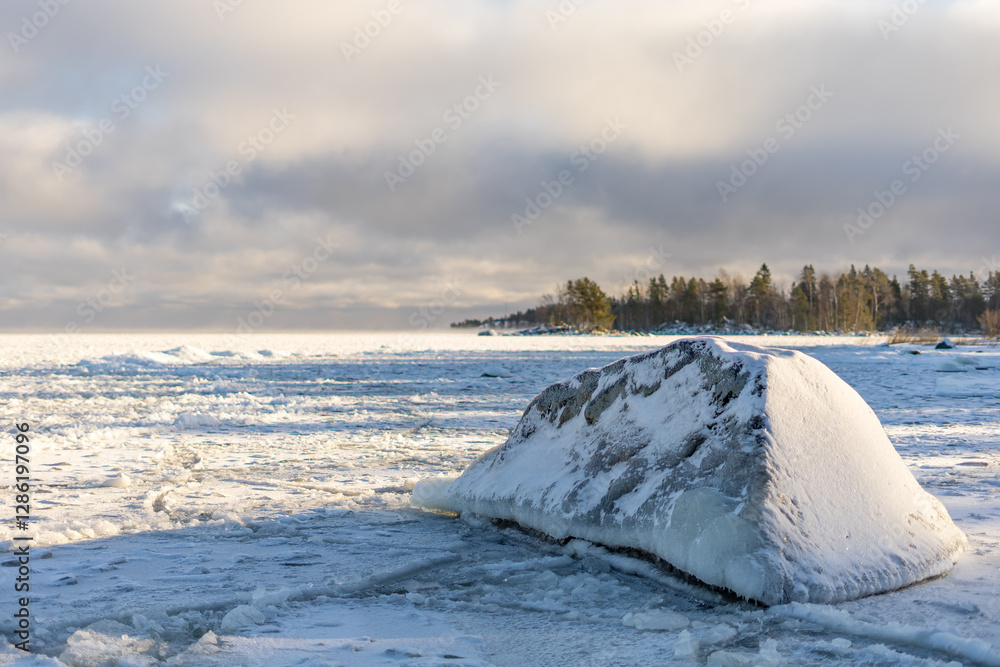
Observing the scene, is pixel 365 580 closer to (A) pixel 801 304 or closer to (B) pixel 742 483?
(B) pixel 742 483

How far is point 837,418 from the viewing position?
3127 mm

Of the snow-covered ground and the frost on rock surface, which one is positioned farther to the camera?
the frost on rock surface

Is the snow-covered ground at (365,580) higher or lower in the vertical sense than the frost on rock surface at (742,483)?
lower

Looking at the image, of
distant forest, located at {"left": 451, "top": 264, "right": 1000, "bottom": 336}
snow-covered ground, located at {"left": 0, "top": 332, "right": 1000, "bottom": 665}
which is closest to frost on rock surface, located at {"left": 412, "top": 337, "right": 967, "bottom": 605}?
snow-covered ground, located at {"left": 0, "top": 332, "right": 1000, "bottom": 665}

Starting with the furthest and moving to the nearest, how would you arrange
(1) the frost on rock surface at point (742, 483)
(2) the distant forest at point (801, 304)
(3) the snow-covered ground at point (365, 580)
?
(2) the distant forest at point (801, 304), (1) the frost on rock surface at point (742, 483), (3) the snow-covered ground at point (365, 580)

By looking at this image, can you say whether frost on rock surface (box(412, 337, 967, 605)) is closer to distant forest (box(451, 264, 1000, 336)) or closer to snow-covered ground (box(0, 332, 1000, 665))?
snow-covered ground (box(0, 332, 1000, 665))

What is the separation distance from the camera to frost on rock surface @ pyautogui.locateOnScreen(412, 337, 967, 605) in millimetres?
2645

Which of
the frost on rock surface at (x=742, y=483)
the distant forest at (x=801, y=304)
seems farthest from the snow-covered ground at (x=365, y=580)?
the distant forest at (x=801, y=304)

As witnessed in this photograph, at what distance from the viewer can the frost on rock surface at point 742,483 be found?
2.64 metres

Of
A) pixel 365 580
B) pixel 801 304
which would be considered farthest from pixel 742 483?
pixel 801 304

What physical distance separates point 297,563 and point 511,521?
1.24 m

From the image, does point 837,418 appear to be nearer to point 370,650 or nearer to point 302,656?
point 370,650

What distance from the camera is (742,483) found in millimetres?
2771

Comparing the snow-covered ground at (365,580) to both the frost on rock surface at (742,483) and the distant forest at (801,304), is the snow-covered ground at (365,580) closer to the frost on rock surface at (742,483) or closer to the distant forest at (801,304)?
the frost on rock surface at (742,483)
